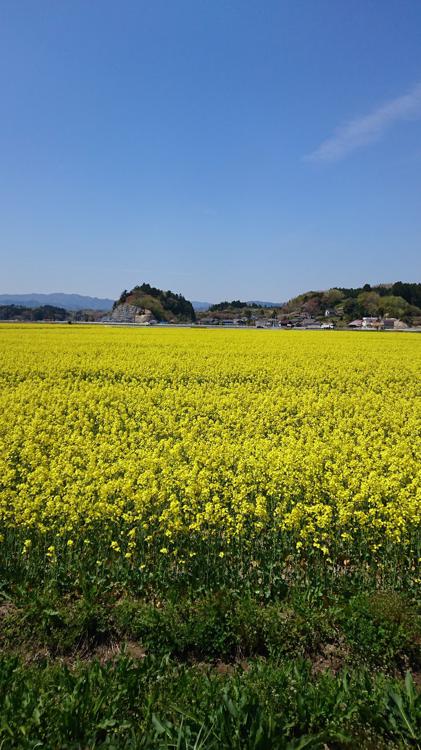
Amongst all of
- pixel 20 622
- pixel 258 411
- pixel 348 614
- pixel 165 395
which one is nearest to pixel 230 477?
pixel 348 614

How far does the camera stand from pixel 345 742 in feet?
10.5

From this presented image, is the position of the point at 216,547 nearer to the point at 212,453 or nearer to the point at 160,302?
the point at 212,453

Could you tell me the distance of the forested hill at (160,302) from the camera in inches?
5738

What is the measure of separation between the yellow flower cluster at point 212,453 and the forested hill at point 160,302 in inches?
4906

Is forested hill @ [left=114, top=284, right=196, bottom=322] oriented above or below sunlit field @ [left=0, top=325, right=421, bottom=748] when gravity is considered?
above

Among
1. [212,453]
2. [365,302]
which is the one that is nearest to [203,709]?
[212,453]

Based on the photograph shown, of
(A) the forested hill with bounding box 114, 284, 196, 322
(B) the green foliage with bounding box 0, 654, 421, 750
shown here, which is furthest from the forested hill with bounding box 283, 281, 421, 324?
(B) the green foliage with bounding box 0, 654, 421, 750

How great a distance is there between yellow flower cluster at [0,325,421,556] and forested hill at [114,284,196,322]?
125 metres

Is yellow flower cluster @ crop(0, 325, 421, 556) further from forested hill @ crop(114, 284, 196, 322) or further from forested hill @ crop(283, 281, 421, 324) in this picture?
forested hill @ crop(114, 284, 196, 322)

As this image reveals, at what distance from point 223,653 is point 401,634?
1.61 metres

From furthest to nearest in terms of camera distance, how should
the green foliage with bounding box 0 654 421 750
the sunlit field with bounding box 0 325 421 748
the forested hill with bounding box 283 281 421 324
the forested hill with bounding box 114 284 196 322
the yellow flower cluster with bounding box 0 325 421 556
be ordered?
the forested hill with bounding box 114 284 196 322
the forested hill with bounding box 283 281 421 324
the yellow flower cluster with bounding box 0 325 421 556
the sunlit field with bounding box 0 325 421 748
the green foliage with bounding box 0 654 421 750

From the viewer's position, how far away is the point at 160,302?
511ft

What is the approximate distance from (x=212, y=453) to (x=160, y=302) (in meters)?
151

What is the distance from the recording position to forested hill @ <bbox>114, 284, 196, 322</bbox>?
146 meters
